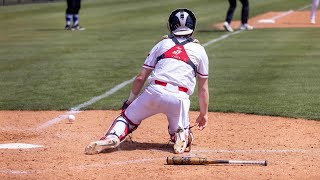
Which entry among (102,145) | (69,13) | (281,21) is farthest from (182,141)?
(281,21)

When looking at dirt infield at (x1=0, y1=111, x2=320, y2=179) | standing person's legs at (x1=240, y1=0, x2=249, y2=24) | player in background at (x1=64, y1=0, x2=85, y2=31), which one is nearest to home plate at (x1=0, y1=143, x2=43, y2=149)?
dirt infield at (x1=0, y1=111, x2=320, y2=179)

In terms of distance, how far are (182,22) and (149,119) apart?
2771mm

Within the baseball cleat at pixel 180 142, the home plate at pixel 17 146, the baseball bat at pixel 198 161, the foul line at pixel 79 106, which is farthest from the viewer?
the foul line at pixel 79 106

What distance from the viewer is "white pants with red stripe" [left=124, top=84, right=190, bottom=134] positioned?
9148 millimetres

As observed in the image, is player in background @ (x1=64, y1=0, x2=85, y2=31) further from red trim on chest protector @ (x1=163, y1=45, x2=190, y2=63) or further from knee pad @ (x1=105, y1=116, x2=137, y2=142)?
red trim on chest protector @ (x1=163, y1=45, x2=190, y2=63)

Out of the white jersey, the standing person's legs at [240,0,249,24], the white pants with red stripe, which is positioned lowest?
the standing person's legs at [240,0,249,24]

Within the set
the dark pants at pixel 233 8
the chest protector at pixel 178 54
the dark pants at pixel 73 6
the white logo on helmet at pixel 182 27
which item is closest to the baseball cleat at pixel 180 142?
the chest protector at pixel 178 54

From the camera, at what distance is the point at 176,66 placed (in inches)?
361

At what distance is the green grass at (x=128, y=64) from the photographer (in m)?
13.3

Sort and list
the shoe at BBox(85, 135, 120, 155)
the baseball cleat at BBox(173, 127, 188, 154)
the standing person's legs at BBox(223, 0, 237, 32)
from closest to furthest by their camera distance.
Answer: the shoe at BBox(85, 135, 120, 155)
the baseball cleat at BBox(173, 127, 188, 154)
the standing person's legs at BBox(223, 0, 237, 32)

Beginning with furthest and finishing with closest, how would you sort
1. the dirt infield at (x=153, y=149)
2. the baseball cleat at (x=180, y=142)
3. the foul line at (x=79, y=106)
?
the foul line at (x=79, y=106), the baseball cleat at (x=180, y=142), the dirt infield at (x=153, y=149)

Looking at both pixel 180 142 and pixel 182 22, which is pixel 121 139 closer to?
pixel 180 142

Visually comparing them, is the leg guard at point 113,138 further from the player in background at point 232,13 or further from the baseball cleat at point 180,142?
the player in background at point 232,13

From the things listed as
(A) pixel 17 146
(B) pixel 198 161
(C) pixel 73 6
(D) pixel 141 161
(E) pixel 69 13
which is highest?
(B) pixel 198 161
